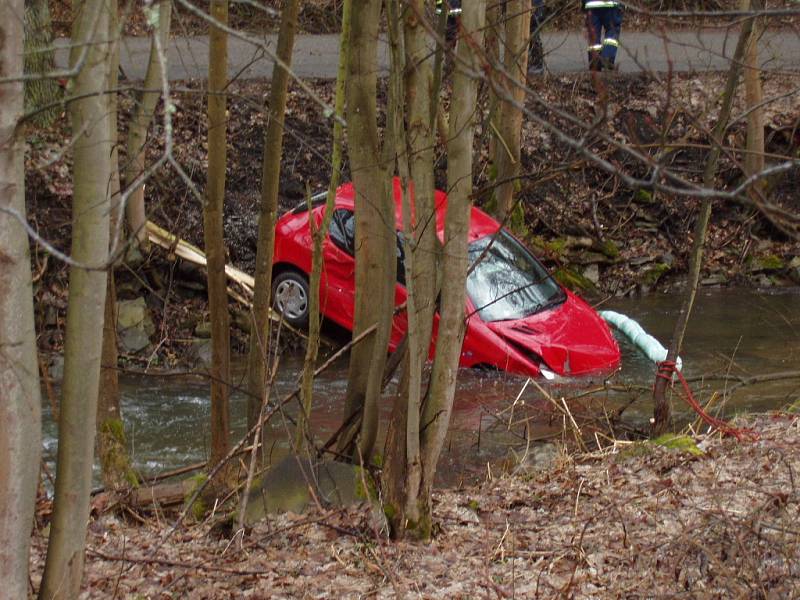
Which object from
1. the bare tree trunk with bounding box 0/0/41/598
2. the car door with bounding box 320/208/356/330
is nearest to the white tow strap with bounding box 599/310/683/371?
the car door with bounding box 320/208/356/330

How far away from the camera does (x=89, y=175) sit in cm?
409

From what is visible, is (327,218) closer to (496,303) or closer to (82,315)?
(82,315)

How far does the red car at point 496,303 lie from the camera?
36.2ft

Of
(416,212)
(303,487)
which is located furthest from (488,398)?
(416,212)

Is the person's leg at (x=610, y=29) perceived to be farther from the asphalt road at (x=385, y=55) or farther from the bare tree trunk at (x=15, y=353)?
the bare tree trunk at (x=15, y=353)

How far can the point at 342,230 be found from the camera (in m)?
11.9

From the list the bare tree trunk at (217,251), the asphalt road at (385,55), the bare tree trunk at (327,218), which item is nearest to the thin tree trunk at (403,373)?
the bare tree trunk at (327,218)

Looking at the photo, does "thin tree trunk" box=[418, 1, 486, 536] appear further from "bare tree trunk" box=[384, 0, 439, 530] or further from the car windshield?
the car windshield

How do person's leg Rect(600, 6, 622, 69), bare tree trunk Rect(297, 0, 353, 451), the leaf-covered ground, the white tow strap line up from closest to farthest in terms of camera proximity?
the leaf-covered ground
bare tree trunk Rect(297, 0, 353, 451)
the white tow strap
person's leg Rect(600, 6, 622, 69)

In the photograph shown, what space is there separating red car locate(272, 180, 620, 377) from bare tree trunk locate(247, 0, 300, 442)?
113 inches

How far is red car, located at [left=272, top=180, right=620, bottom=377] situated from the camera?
36.2ft

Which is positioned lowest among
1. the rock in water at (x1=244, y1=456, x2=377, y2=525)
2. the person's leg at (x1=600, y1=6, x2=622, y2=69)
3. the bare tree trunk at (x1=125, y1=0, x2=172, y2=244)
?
the rock in water at (x1=244, y1=456, x2=377, y2=525)

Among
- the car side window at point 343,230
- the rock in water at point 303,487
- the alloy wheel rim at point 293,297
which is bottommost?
the rock in water at point 303,487

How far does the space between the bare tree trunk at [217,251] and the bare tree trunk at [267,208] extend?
196mm
